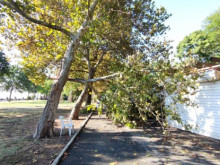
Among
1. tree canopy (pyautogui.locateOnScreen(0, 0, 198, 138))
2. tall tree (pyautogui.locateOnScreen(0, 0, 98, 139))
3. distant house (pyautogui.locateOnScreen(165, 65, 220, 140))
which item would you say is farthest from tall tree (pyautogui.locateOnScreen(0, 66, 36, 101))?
distant house (pyautogui.locateOnScreen(165, 65, 220, 140))

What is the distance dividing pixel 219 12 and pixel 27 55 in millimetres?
30194

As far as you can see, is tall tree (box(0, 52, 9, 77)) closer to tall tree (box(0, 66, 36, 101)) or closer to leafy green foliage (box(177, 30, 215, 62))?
leafy green foliage (box(177, 30, 215, 62))

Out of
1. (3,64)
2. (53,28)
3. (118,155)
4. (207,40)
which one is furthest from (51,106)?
(207,40)

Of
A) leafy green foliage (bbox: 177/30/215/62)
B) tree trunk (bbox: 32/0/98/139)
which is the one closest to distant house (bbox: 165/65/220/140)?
tree trunk (bbox: 32/0/98/139)

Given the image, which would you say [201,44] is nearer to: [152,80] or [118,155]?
[152,80]

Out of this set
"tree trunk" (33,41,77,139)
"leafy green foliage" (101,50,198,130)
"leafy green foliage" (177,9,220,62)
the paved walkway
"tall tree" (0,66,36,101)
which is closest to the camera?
the paved walkway

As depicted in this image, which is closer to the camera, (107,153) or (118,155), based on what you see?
(118,155)

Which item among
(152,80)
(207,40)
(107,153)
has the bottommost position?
(107,153)

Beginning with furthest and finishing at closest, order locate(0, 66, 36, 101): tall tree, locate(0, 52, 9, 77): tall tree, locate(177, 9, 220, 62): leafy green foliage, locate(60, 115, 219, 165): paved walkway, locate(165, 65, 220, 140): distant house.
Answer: locate(0, 66, 36, 101): tall tree < locate(177, 9, 220, 62): leafy green foliage < locate(0, 52, 9, 77): tall tree < locate(165, 65, 220, 140): distant house < locate(60, 115, 219, 165): paved walkway

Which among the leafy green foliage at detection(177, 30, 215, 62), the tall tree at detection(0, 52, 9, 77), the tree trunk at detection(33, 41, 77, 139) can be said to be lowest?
the tree trunk at detection(33, 41, 77, 139)

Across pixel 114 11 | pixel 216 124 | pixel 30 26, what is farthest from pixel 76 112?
pixel 216 124

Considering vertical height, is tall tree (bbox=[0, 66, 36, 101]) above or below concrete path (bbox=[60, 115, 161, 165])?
above

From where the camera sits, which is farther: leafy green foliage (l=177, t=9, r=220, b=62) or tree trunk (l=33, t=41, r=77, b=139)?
leafy green foliage (l=177, t=9, r=220, b=62)

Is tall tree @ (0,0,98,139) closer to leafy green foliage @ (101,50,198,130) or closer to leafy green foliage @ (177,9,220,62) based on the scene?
leafy green foliage @ (101,50,198,130)
